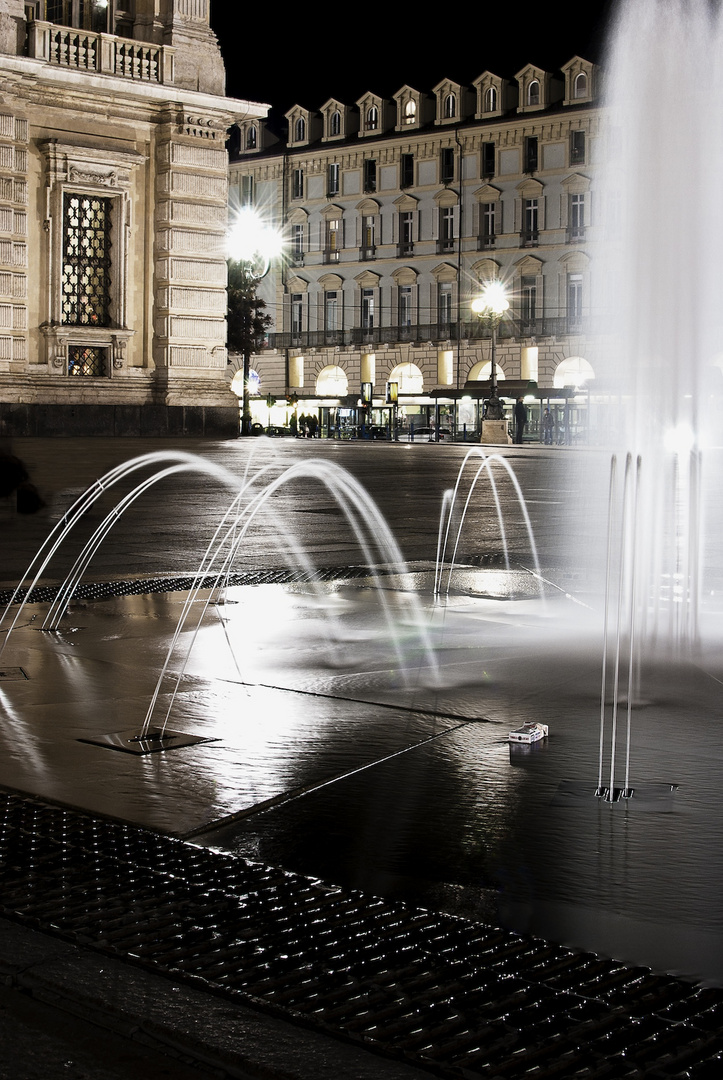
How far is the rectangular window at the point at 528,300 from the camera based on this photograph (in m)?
71.7

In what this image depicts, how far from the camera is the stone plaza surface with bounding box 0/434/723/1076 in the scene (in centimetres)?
280

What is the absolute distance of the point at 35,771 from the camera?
4.39 meters

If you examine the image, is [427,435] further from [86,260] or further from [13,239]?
[13,239]

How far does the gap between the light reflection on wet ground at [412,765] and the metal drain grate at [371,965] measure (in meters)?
0.14

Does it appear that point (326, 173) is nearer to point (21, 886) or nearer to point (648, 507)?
point (648, 507)

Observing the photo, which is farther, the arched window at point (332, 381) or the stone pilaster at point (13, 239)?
the arched window at point (332, 381)

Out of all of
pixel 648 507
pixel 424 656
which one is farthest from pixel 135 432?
pixel 424 656

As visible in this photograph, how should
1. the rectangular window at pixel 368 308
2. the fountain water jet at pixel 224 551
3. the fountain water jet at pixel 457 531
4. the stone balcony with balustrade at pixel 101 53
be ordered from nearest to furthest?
the fountain water jet at pixel 224 551 < the fountain water jet at pixel 457 531 < the stone balcony with balustrade at pixel 101 53 < the rectangular window at pixel 368 308

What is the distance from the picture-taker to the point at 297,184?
79812 mm

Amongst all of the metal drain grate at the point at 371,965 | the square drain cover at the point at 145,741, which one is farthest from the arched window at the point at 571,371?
the metal drain grate at the point at 371,965

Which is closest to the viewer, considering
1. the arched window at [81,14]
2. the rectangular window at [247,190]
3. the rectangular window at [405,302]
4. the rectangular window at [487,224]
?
the arched window at [81,14]

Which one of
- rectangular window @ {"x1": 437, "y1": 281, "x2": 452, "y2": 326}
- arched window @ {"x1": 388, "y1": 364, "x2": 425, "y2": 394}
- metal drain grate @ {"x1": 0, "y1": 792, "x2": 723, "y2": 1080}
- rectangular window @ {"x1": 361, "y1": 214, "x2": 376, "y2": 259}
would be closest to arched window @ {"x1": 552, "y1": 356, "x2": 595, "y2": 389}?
rectangular window @ {"x1": 437, "y1": 281, "x2": 452, "y2": 326}

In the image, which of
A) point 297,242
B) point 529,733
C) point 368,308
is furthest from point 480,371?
point 529,733

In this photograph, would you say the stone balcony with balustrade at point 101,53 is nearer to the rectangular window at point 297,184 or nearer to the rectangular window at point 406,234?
the rectangular window at point 406,234
